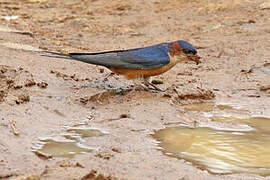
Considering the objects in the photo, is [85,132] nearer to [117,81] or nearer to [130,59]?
[130,59]

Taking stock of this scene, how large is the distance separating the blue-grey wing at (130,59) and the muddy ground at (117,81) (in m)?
0.32

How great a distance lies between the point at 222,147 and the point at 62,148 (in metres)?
1.28

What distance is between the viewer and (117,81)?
20.2ft

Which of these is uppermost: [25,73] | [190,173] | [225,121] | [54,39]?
[54,39]

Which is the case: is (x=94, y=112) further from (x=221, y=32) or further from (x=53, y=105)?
(x=221, y=32)

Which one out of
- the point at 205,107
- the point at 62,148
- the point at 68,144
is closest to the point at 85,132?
the point at 68,144

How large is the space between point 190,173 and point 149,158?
0.37 m

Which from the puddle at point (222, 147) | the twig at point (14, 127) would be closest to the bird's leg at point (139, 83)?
the puddle at point (222, 147)

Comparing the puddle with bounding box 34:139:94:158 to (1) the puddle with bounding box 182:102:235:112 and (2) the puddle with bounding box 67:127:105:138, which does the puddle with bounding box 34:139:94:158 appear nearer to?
(2) the puddle with bounding box 67:127:105:138

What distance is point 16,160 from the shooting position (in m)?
3.34

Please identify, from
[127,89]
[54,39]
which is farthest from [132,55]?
[54,39]

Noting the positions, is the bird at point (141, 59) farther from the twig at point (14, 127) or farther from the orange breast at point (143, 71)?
the twig at point (14, 127)

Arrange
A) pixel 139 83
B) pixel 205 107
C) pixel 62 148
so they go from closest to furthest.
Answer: pixel 62 148 → pixel 205 107 → pixel 139 83

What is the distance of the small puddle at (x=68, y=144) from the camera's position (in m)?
3.60
